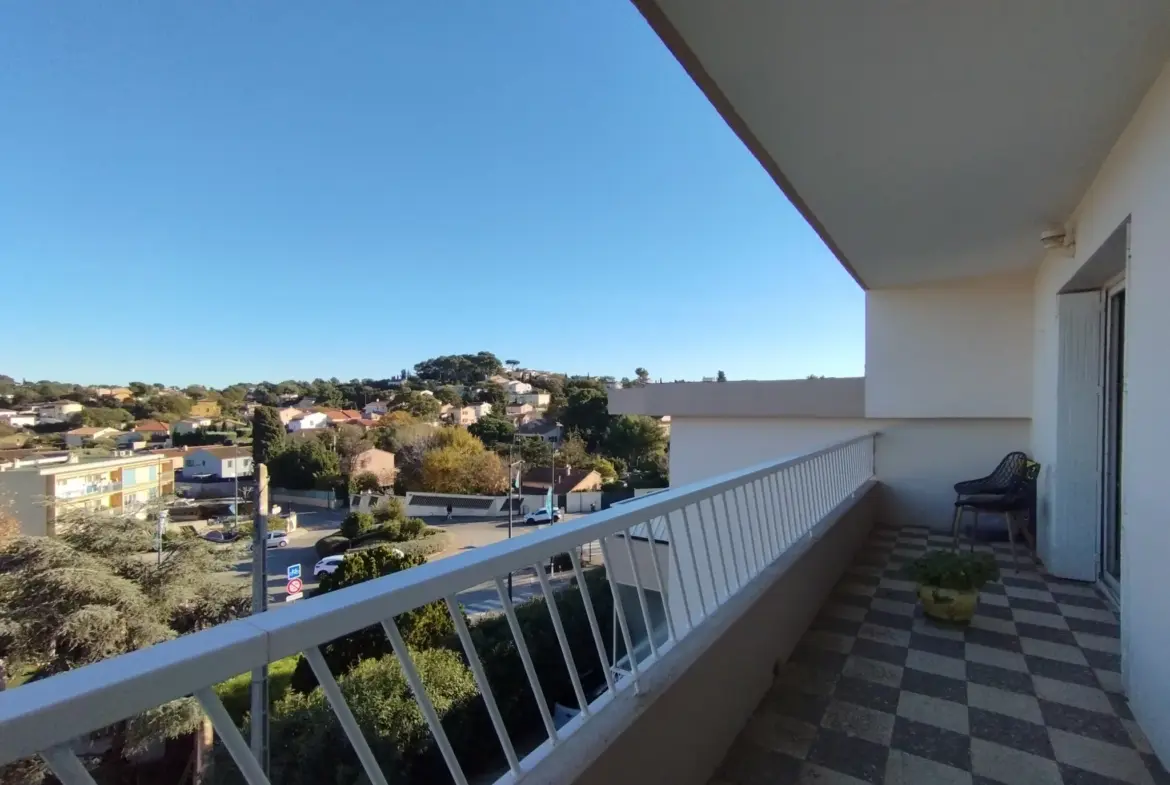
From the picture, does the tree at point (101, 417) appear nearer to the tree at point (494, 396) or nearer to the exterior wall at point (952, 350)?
the tree at point (494, 396)

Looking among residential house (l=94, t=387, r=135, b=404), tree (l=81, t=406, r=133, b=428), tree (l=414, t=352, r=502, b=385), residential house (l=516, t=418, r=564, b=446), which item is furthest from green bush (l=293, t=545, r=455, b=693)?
tree (l=414, t=352, r=502, b=385)

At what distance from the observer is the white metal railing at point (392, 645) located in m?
0.52

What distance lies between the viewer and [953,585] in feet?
9.83

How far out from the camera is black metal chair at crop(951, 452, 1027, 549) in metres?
4.53

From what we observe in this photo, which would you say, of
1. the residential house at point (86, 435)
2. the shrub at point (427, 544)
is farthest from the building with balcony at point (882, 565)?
the residential house at point (86, 435)

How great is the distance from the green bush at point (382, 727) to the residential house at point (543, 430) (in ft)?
105

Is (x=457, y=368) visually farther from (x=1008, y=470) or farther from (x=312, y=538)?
(x=1008, y=470)

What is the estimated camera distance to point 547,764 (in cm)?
117

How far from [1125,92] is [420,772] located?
8.52 metres

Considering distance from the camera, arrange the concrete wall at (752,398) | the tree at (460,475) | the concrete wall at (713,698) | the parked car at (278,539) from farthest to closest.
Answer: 1. the tree at (460,475)
2. the parked car at (278,539)
3. the concrete wall at (752,398)
4. the concrete wall at (713,698)

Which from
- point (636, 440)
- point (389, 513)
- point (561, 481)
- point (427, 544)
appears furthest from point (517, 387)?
point (427, 544)

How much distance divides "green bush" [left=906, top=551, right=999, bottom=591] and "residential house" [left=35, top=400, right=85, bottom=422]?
150 feet

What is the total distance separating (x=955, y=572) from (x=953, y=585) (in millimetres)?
73

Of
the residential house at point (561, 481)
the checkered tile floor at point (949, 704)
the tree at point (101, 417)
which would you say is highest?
the checkered tile floor at point (949, 704)
